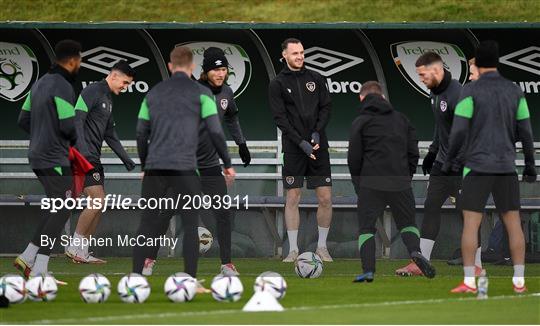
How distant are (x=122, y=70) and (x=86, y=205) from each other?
5.17ft

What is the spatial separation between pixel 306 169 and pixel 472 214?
12.1ft

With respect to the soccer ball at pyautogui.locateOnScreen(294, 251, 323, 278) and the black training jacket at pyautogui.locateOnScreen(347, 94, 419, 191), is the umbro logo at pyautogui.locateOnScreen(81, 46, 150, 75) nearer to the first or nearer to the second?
the soccer ball at pyautogui.locateOnScreen(294, 251, 323, 278)

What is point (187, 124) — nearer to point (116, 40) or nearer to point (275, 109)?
point (275, 109)

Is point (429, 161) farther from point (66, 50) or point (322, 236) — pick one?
point (66, 50)

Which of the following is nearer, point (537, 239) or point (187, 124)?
point (187, 124)

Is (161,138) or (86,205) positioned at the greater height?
(161,138)

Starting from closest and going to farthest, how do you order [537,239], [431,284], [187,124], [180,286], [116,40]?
1. [180,286]
2. [187,124]
3. [431,284]
4. [537,239]
5. [116,40]

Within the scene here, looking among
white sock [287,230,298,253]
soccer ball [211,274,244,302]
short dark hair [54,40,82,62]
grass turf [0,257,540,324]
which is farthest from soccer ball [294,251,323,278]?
short dark hair [54,40,82,62]

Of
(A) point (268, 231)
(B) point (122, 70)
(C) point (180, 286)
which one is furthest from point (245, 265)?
(C) point (180, 286)

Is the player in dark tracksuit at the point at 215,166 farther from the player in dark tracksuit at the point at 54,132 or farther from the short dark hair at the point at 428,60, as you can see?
the short dark hair at the point at 428,60

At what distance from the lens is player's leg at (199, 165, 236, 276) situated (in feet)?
46.4

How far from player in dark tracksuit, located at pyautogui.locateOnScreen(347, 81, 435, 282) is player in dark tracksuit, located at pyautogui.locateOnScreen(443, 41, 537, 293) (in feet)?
4.43

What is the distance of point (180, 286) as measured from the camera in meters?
11.5

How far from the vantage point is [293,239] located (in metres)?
16.0
